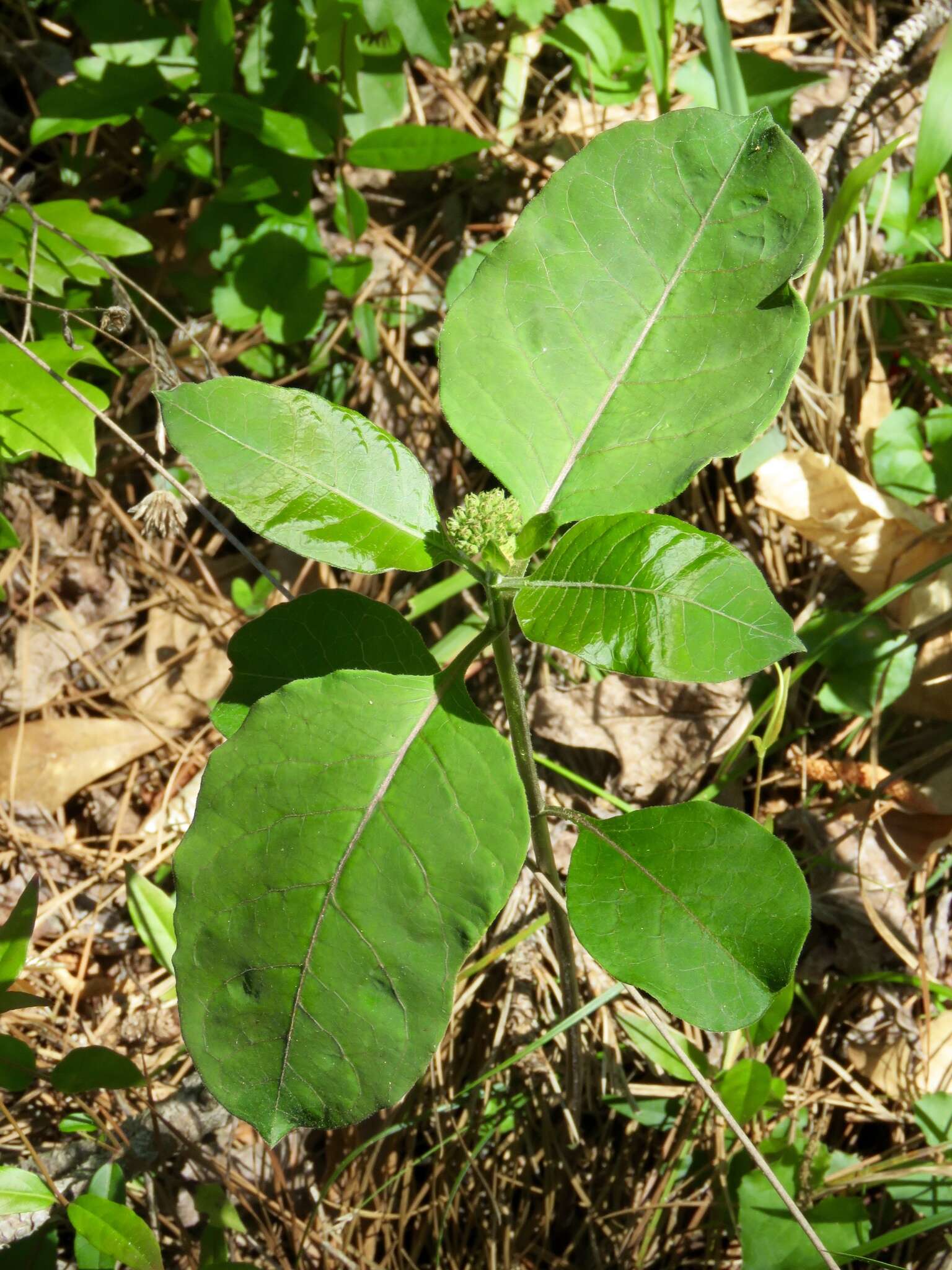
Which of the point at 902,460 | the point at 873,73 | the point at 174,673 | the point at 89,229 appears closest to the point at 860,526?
the point at 902,460

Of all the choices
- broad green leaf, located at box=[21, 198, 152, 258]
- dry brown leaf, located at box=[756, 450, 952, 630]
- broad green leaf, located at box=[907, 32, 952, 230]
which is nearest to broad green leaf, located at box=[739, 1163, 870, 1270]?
dry brown leaf, located at box=[756, 450, 952, 630]

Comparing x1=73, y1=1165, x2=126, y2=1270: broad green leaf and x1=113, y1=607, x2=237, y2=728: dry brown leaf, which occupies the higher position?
x1=113, y1=607, x2=237, y2=728: dry brown leaf

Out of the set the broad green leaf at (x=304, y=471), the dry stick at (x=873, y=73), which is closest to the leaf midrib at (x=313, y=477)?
the broad green leaf at (x=304, y=471)

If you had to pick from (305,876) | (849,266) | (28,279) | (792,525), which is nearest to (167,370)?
(28,279)

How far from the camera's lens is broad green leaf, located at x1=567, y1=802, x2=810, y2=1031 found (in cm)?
128

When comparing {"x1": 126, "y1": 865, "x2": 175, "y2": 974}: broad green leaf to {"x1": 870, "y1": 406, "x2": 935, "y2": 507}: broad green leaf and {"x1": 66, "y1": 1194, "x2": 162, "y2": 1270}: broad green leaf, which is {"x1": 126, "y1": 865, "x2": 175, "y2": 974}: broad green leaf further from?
{"x1": 870, "y1": 406, "x2": 935, "y2": 507}: broad green leaf

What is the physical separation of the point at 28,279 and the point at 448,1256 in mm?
2564

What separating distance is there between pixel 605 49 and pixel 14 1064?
3088 mm

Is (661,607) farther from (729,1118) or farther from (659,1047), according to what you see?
(659,1047)

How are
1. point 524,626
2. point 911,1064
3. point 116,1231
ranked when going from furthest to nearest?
1. point 911,1064
2. point 116,1231
3. point 524,626

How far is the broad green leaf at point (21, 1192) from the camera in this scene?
1802 millimetres

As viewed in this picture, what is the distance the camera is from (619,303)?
57.7 inches

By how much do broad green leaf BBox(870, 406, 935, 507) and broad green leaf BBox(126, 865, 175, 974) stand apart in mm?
2210

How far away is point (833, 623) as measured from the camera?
2453 millimetres
